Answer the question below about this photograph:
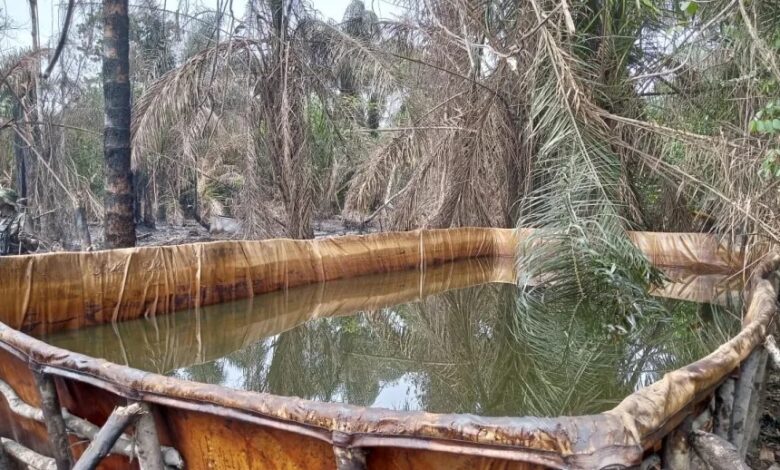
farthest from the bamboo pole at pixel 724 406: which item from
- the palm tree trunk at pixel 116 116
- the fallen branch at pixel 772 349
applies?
the palm tree trunk at pixel 116 116

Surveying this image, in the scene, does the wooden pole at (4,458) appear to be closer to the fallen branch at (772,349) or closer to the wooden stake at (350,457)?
the wooden stake at (350,457)

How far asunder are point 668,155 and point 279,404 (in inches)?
160

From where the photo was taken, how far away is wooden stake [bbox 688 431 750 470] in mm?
956

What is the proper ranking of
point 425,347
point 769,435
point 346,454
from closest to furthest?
point 346,454 → point 769,435 → point 425,347

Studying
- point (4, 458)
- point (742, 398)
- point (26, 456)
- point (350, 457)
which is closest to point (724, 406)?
point (742, 398)

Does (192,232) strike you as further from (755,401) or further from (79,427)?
(755,401)

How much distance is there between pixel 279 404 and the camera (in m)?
1.02

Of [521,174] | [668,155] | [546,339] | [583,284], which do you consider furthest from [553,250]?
[521,174]

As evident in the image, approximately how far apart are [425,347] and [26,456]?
5.74 feet

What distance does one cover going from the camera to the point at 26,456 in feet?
5.19

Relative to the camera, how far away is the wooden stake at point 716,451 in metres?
0.96

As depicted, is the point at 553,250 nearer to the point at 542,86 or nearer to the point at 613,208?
the point at 613,208

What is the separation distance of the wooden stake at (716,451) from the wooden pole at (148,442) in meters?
1.09

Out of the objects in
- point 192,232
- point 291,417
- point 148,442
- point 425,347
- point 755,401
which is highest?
point 291,417
